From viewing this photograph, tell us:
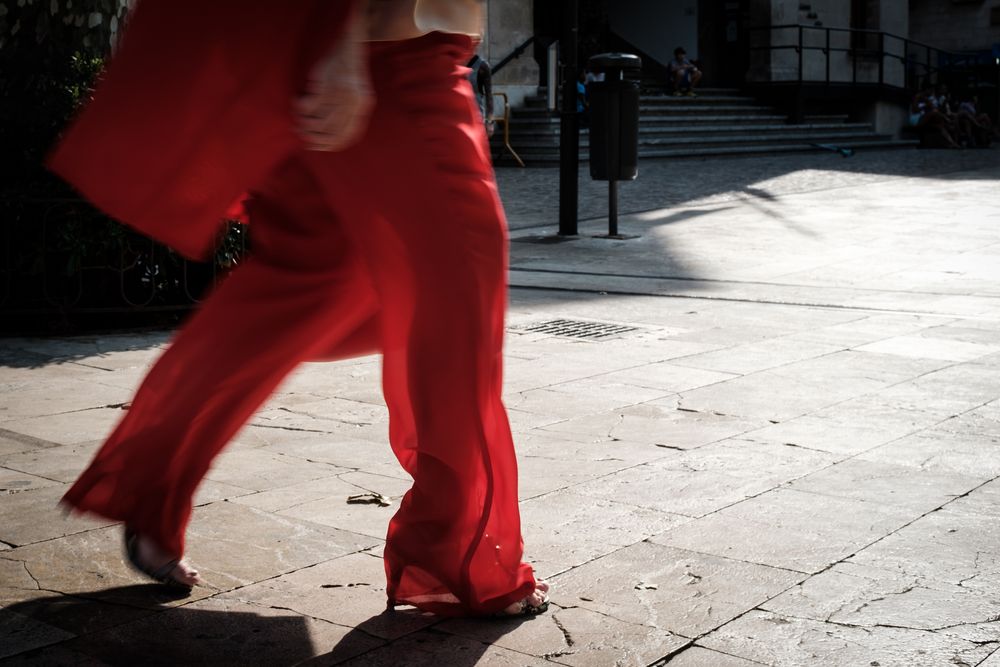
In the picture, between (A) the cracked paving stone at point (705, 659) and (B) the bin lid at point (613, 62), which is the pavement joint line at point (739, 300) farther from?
(A) the cracked paving stone at point (705, 659)

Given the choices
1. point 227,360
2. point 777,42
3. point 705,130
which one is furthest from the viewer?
point 777,42

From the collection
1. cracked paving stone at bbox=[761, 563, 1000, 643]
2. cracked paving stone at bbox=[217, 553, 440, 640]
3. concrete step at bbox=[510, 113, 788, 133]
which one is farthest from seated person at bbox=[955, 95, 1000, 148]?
cracked paving stone at bbox=[217, 553, 440, 640]

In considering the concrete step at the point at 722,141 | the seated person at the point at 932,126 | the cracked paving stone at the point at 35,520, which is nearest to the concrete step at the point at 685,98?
the concrete step at the point at 722,141

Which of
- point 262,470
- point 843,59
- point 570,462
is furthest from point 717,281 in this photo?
point 843,59

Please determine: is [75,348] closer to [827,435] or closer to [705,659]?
[827,435]

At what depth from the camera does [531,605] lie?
105 inches

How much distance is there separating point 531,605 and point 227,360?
85 cm

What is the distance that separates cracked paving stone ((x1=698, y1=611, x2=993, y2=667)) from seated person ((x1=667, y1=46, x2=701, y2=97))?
2360 cm

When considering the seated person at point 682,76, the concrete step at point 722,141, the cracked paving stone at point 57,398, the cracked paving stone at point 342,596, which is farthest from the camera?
the seated person at point 682,76

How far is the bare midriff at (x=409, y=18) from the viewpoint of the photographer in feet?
8.12

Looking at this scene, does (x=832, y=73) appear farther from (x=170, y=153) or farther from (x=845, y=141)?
(x=170, y=153)

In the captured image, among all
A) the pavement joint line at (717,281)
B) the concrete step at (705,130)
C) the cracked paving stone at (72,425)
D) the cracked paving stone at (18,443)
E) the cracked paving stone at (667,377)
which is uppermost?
the concrete step at (705,130)

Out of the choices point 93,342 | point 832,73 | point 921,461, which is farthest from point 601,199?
point 832,73

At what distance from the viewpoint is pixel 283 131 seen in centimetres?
268
